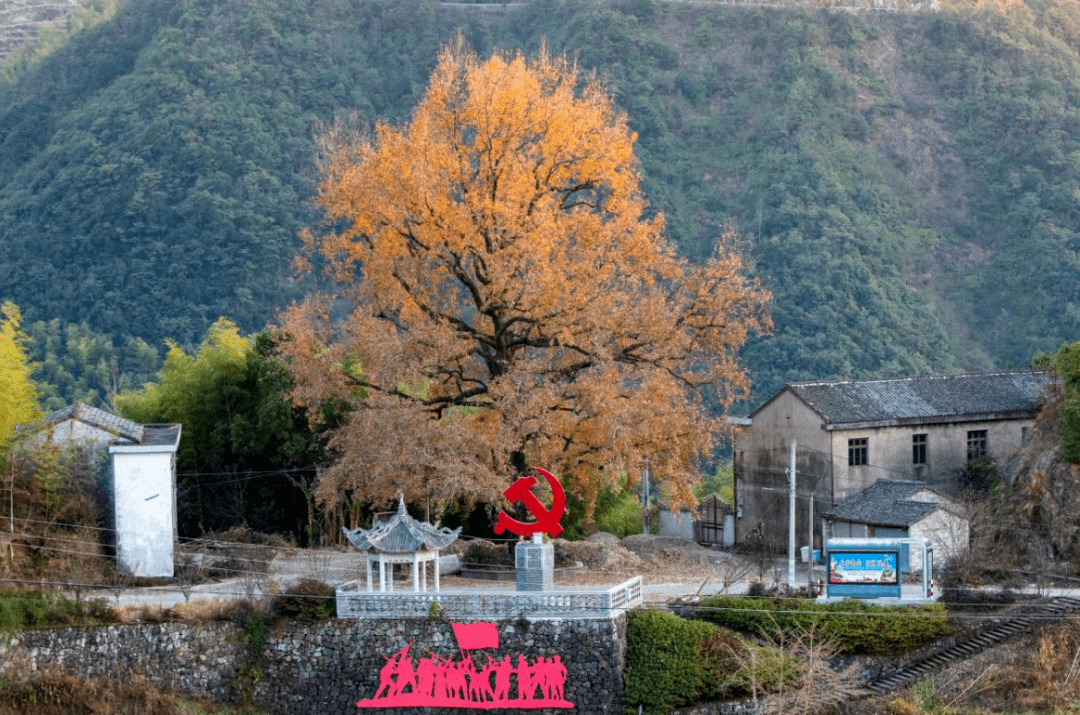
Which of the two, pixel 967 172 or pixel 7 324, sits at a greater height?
pixel 967 172

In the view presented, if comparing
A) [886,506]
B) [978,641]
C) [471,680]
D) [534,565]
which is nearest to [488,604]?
[534,565]

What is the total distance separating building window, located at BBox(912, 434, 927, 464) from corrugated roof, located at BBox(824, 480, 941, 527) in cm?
226

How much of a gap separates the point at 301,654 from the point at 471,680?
3134mm

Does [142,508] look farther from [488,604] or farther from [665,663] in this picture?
[665,663]

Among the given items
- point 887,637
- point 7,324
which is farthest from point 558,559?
point 7,324

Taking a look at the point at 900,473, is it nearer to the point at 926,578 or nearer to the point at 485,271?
the point at 926,578

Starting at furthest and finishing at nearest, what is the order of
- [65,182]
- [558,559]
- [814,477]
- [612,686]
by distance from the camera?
[65,182]
[814,477]
[558,559]
[612,686]

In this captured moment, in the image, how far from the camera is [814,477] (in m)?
35.4

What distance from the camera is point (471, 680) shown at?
88.8 ft

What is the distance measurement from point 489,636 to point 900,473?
12.9 metres

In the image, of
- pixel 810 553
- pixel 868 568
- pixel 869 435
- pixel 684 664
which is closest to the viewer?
pixel 684 664

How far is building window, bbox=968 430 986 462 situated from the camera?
36406 millimetres

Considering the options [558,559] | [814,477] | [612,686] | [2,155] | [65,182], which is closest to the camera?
[612,686]

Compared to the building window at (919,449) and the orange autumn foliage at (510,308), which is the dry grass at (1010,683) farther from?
the building window at (919,449)
